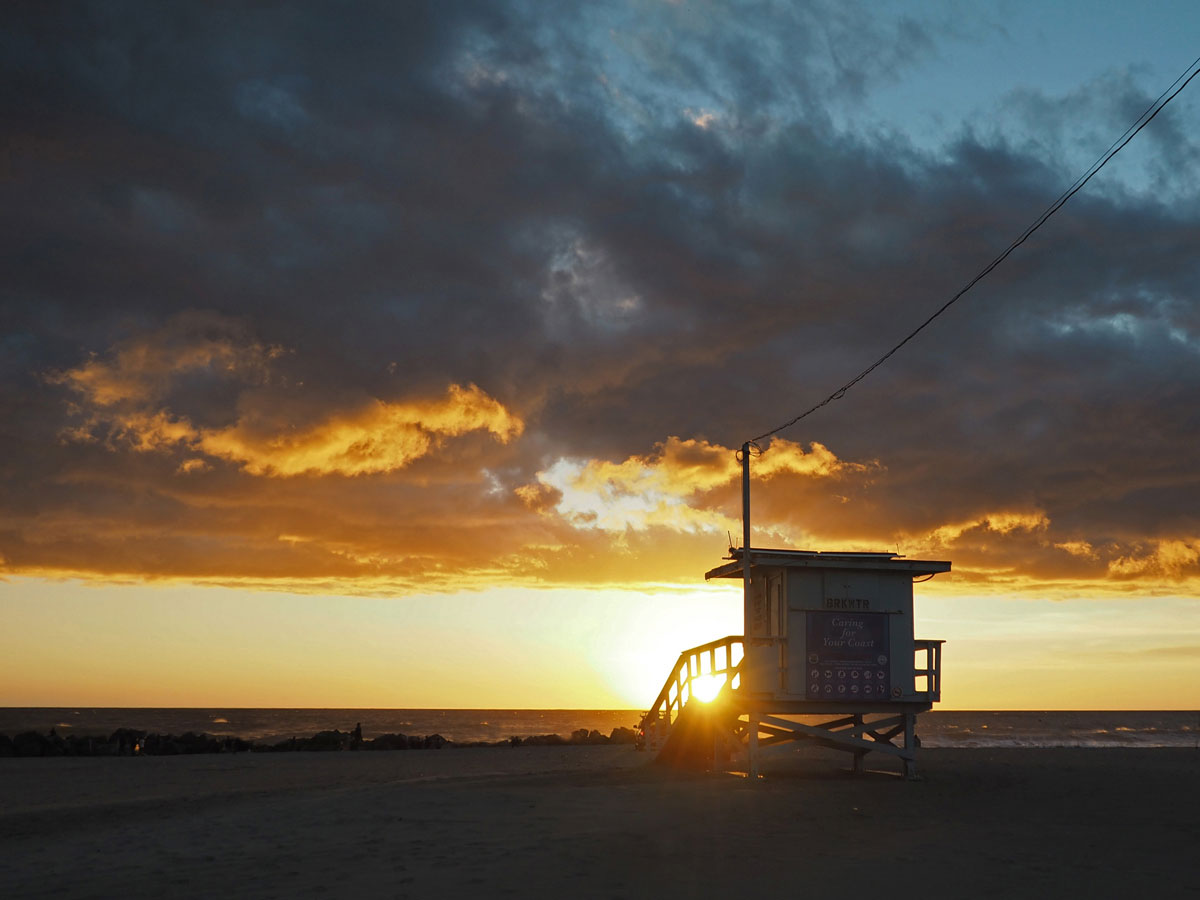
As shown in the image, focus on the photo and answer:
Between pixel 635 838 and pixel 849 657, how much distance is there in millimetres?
10242

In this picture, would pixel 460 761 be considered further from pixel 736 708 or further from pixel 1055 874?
pixel 1055 874

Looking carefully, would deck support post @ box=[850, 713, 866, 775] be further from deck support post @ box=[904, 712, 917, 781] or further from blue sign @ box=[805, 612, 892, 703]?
blue sign @ box=[805, 612, 892, 703]

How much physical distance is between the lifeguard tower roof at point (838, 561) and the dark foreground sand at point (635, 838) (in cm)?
452

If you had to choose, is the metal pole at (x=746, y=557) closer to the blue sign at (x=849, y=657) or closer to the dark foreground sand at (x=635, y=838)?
the blue sign at (x=849, y=657)

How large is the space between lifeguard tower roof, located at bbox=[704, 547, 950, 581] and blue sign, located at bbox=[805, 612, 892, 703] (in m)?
1.04

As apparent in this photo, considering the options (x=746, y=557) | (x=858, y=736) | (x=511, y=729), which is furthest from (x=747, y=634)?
(x=511, y=729)

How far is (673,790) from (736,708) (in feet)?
14.9

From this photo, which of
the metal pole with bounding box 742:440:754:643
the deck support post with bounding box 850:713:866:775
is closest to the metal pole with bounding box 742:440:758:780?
the metal pole with bounding box 742:440:754:643

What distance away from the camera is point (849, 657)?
2320 cm

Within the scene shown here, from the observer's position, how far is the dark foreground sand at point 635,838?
38.4ft

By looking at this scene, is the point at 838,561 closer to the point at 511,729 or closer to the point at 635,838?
the point at 635,838

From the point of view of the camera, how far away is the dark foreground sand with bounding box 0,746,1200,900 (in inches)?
460

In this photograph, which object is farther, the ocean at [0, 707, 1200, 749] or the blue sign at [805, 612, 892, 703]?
the ocean at [0, 707, 1200, 749]

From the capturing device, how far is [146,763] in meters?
38.1
